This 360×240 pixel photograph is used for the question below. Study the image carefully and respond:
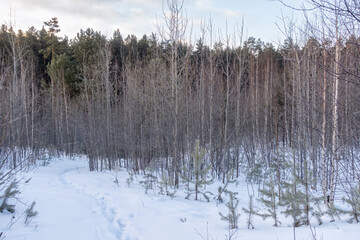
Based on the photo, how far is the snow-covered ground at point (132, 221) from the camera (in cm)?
438

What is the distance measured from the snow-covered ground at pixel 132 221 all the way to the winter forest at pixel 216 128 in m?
0.14

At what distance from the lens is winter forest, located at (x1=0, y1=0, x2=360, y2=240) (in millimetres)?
4922

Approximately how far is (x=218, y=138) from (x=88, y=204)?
6.10 meters

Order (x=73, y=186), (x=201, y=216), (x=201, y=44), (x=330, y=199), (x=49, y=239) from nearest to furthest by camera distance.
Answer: (x=49, y=239), (x=201, y=216), (x=330, y=199), (x=73, y=186), (x=201, y=44)

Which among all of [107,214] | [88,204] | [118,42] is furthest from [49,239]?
[118,42]

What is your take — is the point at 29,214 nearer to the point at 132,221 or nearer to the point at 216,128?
the point at 132,221

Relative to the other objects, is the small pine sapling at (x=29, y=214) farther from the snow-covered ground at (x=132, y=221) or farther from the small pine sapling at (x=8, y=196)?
the small pine sapling at (x=8, y=196)

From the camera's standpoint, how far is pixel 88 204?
670cm

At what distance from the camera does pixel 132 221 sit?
548cm

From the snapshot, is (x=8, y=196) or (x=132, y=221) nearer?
(x=8, y=196)

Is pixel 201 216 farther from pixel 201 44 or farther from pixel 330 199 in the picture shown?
pixel 201 44

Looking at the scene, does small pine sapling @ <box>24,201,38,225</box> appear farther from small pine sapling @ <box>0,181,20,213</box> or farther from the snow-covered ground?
small pine sapling @ <box>0,181,20,213</box>

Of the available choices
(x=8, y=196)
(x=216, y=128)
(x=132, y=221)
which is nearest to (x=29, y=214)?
(x=8, y=196)

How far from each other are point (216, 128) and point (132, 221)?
25.0ft
